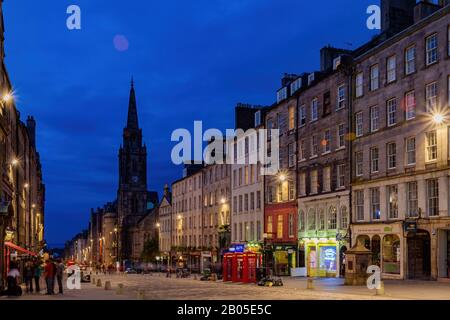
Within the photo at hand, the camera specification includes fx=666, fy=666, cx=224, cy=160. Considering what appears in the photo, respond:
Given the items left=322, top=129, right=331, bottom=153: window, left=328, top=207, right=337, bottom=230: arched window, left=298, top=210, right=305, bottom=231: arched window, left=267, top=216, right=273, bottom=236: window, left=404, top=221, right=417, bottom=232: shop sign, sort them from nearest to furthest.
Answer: left=404, top=221, right=417, bottom=232: shop sign
left=328, top=207, right=337, bottom=230: arched window
left=322, top=129, right=331, bottom=153: window
left=298, top=210, right=305, bottom=231: arched window
left=267, top=216, right=273, bottom=236: window

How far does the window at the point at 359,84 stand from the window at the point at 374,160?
4.48 m

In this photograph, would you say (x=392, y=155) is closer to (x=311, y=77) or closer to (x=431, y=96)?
(x=431, y=96)

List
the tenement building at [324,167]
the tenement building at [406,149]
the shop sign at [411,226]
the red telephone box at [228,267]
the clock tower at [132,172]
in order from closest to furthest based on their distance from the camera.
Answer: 1. the tenement building at [406,149]
2. the shop sign at [411,226]
3. the red telephone box at [228,267]
4. the tenement building at [324,167]
5. the clock tower at [132,172]

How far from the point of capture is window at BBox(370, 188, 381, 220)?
46.9 m

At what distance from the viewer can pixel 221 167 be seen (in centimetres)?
8175

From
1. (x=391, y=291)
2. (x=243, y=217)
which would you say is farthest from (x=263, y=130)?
(x=391, y=291)

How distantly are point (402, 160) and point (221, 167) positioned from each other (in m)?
39.8

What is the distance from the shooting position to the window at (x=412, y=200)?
139ft

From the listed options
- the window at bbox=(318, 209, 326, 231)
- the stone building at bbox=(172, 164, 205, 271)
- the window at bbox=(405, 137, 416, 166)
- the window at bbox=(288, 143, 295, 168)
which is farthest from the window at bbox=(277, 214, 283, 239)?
the stone building at bbox=(172, 164, 205, 271)

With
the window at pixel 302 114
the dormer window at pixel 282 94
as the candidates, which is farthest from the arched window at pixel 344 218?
the dormer window at pixel 282 94

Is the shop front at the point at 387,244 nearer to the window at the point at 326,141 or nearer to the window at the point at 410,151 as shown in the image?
the window at the point at 410,151

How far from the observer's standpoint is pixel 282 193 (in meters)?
62.9

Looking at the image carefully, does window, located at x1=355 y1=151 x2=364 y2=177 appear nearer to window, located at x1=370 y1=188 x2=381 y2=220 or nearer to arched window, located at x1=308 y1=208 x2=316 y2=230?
window, located at x1=370 y1=188 x2=381 y2=220

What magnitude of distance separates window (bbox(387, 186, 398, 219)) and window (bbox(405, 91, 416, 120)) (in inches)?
198
